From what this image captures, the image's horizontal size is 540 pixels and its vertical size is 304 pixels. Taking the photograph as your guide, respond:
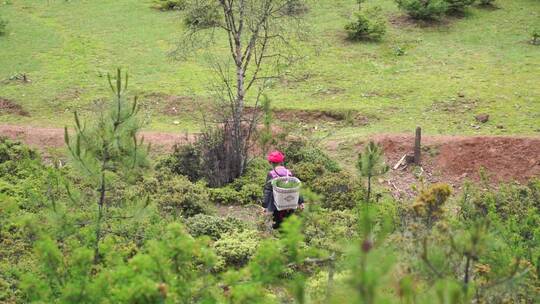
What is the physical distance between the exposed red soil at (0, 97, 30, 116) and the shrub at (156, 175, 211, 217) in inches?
205

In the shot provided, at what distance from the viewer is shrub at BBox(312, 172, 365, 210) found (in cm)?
962

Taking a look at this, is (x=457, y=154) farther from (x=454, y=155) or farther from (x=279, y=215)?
(x=279, y=215)

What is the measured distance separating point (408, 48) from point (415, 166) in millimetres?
6344

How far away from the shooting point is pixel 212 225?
334 inches

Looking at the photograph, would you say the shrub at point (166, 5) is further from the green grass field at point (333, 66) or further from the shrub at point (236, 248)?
the shrub at point (236, 248)

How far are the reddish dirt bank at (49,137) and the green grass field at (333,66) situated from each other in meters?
0.69

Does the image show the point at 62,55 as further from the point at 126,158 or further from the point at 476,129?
the point at 126,158

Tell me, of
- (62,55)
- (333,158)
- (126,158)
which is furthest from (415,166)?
(62,55)

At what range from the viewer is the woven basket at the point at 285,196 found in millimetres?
7969

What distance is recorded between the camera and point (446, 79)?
14.8m

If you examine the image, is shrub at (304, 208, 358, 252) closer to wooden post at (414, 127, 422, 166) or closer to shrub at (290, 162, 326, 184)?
shrub at (290, 162, 326, 184)

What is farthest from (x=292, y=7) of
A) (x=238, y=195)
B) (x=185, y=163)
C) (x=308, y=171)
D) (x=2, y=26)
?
(x=2, y=26)

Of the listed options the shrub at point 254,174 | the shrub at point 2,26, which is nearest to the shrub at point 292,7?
the shrub at point 254,174

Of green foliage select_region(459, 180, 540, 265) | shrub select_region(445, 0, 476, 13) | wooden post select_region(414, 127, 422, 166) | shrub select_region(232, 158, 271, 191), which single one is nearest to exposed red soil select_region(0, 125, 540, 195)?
wooden post select_region(414, 127, 422, 166)
